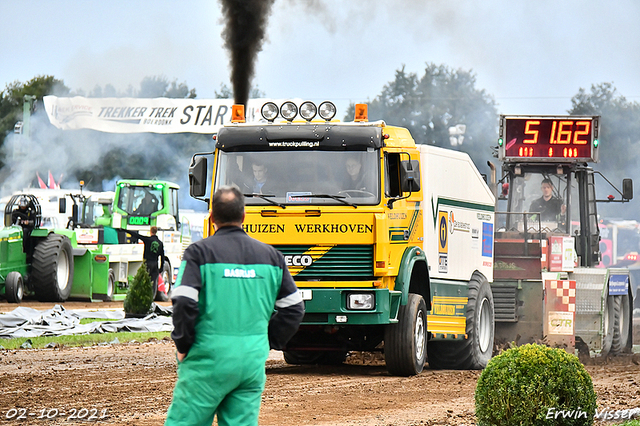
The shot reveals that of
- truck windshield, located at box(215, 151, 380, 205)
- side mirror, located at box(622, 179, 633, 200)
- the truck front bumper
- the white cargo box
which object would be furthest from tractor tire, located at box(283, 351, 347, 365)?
side mirror, located at box(622, 179, 633, 200)

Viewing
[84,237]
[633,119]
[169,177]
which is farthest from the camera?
[633,119]

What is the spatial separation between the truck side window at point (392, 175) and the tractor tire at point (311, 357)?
10.1ft

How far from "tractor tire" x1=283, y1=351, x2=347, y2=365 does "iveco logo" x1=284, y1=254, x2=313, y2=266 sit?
2522 millimetres

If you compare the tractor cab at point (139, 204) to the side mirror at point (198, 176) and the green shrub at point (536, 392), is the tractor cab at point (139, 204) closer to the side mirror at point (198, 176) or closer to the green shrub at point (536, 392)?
the side mirror at point (198, 176)

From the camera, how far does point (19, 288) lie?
2281 centimetres

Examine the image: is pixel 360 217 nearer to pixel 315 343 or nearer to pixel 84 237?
pixel 315 343

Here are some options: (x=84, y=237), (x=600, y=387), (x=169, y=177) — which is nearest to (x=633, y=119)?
(x=169, y=177)

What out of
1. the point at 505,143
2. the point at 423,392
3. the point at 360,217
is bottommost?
the point at 423,392

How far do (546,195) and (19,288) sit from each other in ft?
38.1

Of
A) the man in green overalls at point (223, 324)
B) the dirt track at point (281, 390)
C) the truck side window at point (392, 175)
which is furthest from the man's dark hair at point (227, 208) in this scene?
the truck side window at point (392, 175)

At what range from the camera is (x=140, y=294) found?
1936 cm

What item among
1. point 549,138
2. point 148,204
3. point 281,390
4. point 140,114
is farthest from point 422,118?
point 281,390

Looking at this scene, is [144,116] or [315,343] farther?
[144,116]

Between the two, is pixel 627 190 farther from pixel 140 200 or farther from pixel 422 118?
pixel 422 118
